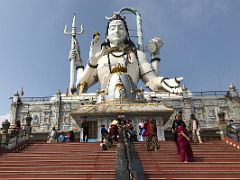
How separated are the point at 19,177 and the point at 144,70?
25097mm

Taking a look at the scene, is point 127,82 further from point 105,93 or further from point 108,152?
point 108,152

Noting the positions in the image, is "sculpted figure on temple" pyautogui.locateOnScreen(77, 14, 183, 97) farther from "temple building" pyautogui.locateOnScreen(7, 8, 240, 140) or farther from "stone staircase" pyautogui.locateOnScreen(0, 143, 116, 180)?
"stone staircase" pyautogui.locateOnScreen(0, 143, 116, 180)

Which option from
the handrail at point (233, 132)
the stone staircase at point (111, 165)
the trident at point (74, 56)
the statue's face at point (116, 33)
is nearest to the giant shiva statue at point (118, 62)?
the statue's face at point (116, 33)

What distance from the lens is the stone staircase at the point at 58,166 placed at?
22.4 feet

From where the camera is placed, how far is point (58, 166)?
7863 millimetres

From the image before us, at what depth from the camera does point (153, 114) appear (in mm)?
18297

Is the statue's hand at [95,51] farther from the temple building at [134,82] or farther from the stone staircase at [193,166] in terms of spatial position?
the stone staircase at [193,166]

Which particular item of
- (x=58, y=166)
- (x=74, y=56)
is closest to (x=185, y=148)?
(x=58, y=166)

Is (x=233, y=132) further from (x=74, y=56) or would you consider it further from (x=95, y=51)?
(x=74, y=56)

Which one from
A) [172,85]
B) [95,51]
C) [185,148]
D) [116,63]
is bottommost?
[185,148]

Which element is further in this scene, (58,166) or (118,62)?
(118,62)

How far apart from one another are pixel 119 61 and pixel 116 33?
3927 millimetres

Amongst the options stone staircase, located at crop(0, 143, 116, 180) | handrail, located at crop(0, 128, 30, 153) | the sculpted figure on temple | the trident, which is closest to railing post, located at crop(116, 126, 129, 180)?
stone staircase, located at crop(0, 143, 116, 180)

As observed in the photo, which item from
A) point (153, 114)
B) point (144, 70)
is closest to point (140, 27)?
point (144, 70)
